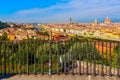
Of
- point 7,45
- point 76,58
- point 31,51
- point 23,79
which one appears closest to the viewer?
point 23,79

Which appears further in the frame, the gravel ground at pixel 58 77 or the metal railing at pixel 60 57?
the metal railing at pixel 60 57

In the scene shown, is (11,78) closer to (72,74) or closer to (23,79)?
(23,79)

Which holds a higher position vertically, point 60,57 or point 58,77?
point 60,57

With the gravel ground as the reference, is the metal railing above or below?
above

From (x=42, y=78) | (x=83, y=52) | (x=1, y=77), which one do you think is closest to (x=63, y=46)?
(x=83, y=52)

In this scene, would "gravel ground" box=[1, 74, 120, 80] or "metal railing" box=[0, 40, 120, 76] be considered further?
"metal railing" box=[0, 40, 120, 76]

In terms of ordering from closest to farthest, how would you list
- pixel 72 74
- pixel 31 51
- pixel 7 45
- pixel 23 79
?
pixel 23 79
pixel 72 74
pixel 7 45
pixel 31 51

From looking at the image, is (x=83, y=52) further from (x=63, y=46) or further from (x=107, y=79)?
(x=107, y=79)

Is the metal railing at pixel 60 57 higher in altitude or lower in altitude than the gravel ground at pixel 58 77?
higher

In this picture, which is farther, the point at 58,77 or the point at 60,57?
the point at 60,57

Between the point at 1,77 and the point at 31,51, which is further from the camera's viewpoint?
the point at 31,51

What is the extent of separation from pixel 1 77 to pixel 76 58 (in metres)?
3.12

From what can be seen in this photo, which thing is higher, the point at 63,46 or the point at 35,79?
the point at 63,46

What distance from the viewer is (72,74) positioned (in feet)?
24.5
